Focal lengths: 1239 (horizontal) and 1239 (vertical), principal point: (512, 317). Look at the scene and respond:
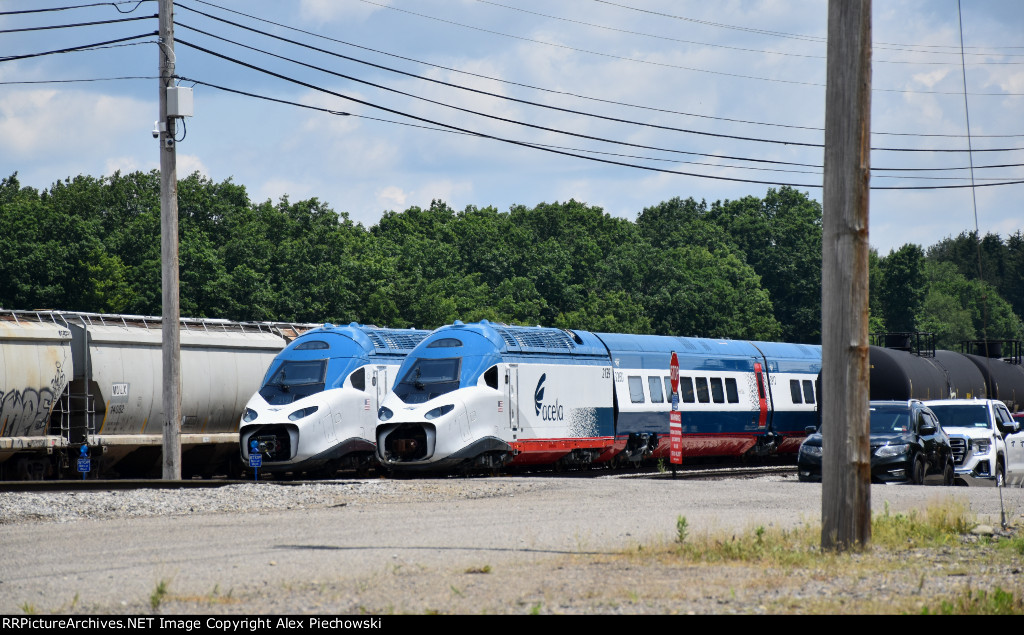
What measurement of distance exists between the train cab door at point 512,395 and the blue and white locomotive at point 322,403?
2.83 meters

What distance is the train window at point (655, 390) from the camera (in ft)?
96.0

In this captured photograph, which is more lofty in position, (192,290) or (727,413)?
(192,290)

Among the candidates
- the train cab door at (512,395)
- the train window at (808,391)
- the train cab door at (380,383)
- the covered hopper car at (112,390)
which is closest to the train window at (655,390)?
the train cab door at (512,395)

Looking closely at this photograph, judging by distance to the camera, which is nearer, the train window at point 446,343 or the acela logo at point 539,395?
the train window at point 446,343

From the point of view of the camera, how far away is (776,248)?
116875 mm

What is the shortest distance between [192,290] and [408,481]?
39250mm

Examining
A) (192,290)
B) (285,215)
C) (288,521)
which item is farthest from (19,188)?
(288,521)

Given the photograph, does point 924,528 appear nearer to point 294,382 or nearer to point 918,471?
point 918,471

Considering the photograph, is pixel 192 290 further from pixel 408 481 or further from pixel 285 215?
pixel 408 481

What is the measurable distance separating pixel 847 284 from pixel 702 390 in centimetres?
1927

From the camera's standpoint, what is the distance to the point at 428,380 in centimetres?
2480

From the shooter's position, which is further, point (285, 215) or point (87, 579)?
point (285, 215)

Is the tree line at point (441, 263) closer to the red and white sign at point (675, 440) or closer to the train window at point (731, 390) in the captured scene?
the red and white sign at point (675, 440)

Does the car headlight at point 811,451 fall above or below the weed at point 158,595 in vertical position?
above
